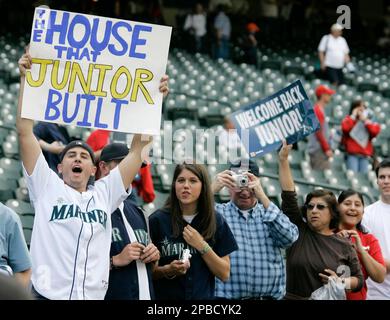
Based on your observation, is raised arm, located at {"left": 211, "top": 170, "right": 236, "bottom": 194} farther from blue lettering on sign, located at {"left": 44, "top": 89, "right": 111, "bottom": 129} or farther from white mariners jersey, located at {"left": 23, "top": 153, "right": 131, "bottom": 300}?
white mariners jersey, located at {"left": 23, "top": 153, "right": 131, "bottom": 300}

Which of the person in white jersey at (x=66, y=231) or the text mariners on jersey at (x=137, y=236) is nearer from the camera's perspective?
the person in white jersey at (x=66, y=231)

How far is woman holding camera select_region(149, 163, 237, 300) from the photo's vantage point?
6105 millimetres

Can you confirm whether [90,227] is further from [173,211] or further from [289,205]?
[289,205]

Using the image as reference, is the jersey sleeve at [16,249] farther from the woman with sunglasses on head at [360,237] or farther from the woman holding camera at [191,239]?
the woman with sunglasses on head at [360,237]

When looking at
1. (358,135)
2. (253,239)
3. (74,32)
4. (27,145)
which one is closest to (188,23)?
(358,135)

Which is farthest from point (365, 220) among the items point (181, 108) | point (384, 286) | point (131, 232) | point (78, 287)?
point (181, 108)

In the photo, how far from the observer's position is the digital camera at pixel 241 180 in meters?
6.55

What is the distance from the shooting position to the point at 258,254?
256 inches

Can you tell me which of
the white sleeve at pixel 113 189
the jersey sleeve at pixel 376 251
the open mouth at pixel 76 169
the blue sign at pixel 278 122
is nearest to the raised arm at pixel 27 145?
the open mouth at pixel 76 169

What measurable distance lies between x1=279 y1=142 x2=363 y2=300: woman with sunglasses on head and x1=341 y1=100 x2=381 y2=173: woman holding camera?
6120 mm

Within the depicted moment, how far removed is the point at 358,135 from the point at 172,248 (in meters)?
7.14

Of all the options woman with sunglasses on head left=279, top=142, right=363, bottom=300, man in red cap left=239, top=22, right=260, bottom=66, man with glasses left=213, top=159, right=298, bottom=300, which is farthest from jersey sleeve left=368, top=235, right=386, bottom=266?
man in red cap left=239, top=22, right=260, bottom=66

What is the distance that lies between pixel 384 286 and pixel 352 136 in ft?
18.7

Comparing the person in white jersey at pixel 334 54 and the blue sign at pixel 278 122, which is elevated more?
the person in white jersey at pixel 334 54
